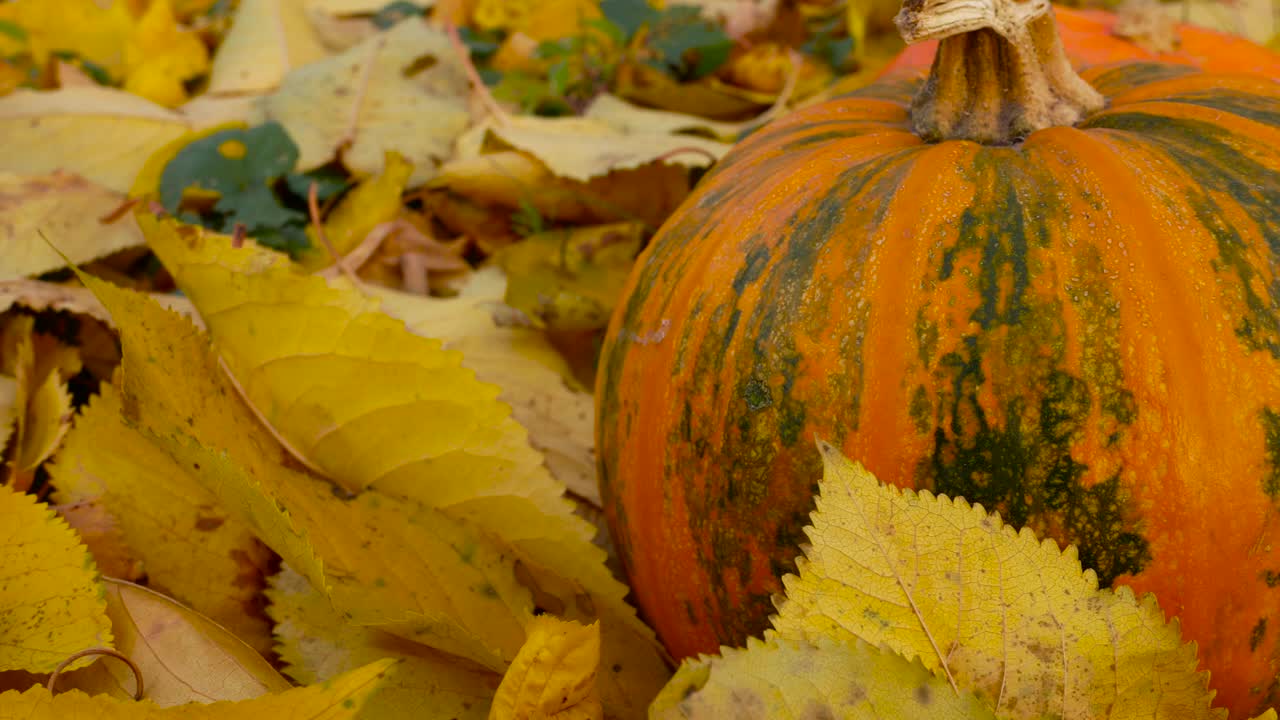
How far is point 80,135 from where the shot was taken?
208cm

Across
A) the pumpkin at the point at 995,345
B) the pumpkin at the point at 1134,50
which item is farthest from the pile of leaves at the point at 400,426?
the pumpkin at the point at 1134,50

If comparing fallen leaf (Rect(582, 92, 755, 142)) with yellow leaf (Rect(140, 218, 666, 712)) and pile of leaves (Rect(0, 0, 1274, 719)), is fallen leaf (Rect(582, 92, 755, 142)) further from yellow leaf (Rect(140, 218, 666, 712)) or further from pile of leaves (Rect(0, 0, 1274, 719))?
yellow leaf (Rect(140, 218, 666, 712))

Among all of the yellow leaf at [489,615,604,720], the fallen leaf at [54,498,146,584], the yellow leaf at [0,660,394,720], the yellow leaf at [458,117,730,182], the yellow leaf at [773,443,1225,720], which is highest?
the yellow leaf at [773,443,1225,720]

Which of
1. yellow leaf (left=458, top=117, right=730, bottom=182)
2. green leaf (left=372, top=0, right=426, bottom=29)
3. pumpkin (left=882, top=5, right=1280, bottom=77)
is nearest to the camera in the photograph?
pumpkin (left=882, top=5, right=1280, bottom=77)

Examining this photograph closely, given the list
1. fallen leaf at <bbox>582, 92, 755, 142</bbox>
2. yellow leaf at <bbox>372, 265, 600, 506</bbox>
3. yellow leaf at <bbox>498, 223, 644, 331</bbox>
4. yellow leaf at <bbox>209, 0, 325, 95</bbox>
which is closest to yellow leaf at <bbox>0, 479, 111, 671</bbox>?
yellow leaf at <bbox>372, 265, 600, 506</bbox>

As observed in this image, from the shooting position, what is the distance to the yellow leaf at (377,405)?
4.22 feet

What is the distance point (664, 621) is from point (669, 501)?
0.16 m

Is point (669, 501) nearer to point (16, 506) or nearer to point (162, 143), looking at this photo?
point (16, 506)

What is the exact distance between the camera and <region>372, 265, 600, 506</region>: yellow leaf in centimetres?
161

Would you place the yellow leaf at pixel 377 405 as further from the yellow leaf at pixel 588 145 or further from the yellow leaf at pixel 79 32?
the yellow leaf at pixel 79 32

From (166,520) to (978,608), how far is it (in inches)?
34.9

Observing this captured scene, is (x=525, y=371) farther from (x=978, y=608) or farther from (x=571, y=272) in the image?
(x=978, y=608)

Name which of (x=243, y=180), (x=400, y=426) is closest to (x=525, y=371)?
(x=400, y=426)

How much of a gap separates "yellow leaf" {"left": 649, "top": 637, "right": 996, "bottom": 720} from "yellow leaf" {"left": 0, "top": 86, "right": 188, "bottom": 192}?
5.12ft
